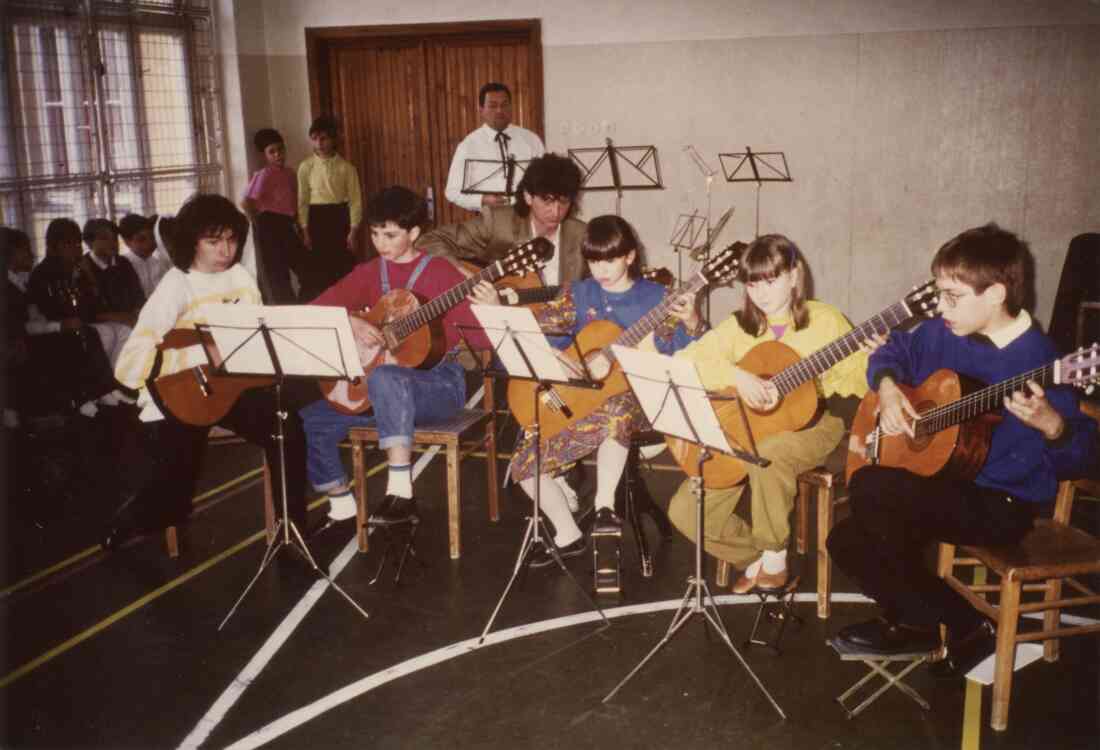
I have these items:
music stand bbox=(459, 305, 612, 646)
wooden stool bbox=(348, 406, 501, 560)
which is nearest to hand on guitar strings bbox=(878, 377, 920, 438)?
music stand bbox=(459, 305, 612, 646)

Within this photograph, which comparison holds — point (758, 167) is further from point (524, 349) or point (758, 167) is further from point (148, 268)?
point (524, 349)

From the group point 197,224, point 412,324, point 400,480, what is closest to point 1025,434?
point 400,480

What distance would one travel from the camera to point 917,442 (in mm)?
3170

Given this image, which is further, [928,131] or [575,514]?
[928,131]

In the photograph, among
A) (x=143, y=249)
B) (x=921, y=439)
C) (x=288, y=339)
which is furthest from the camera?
(x=143, y=249)

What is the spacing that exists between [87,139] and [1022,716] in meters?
7.07

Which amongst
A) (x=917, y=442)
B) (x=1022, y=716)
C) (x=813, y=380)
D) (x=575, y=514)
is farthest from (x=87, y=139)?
(x=1022, y=716)

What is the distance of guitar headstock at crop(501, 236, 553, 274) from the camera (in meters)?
4.34

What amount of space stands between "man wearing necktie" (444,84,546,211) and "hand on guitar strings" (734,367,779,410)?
3.95 meters

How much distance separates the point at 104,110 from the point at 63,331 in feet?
7.19

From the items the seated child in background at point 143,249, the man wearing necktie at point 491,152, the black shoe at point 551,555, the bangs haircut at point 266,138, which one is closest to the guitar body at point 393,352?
the black shoe at point 551,555

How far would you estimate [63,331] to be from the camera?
20.0 ft

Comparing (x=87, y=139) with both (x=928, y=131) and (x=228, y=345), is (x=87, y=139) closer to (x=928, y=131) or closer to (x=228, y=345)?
(x=228, y=345)

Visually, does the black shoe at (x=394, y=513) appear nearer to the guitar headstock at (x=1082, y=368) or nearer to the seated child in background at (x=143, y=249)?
the guitar headstock at (x=1082, y=368)
